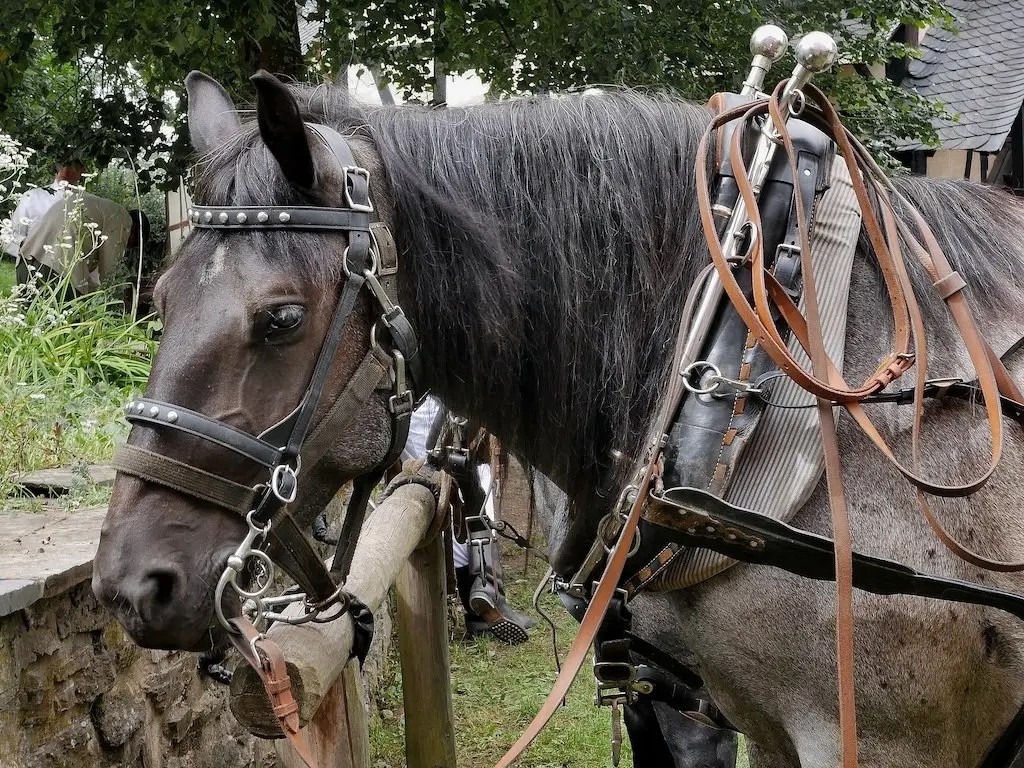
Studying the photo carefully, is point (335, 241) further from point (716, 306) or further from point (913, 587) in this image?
point (913, 587)

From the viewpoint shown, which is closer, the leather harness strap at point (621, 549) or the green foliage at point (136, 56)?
the leather harness strap at point (621, 549)

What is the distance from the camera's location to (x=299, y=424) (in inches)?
61.5

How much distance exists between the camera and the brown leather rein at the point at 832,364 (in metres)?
1.49

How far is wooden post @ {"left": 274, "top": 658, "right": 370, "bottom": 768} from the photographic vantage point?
234cm

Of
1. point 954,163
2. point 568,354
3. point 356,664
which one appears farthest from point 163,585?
point 954,163

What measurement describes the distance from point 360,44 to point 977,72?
874 cm

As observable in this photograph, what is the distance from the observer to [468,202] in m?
1.79

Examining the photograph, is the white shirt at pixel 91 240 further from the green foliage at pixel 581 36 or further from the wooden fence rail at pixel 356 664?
the wooden fence rail at pixel 356 664

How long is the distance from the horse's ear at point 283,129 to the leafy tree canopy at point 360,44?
3342 mm

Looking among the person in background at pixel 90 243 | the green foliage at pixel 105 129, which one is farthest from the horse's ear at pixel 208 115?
the green foliage at pixel 105 129

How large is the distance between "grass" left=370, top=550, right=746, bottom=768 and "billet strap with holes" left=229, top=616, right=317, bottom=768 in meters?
2.52

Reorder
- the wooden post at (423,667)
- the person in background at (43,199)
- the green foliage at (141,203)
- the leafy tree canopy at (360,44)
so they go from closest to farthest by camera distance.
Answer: the wooden post at (423,667) → the leafy tree canopy at (360,44) → the person in background at (43,199) → the green foliage at (141,203)

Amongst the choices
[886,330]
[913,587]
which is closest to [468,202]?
[886,330]

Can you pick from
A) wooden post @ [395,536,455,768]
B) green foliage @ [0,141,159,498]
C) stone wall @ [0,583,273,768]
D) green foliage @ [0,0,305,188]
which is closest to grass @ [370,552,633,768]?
wooden post @ [395,536,455,768]
